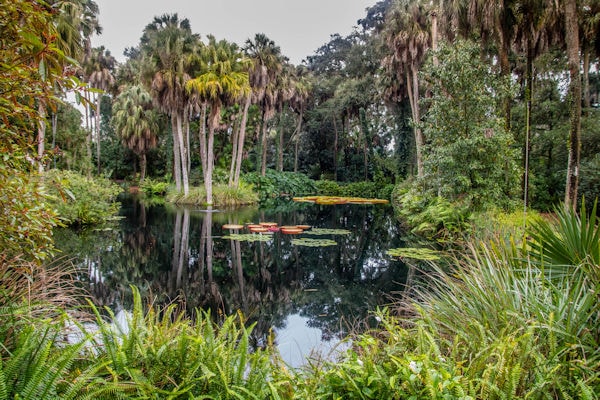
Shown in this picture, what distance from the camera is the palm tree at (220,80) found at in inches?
791

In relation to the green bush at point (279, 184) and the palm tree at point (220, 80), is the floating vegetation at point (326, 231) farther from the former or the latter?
the green bush at point (279, 184)

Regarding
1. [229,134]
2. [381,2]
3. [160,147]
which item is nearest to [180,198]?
[229,134]

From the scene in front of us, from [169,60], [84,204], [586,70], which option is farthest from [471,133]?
[169,60]

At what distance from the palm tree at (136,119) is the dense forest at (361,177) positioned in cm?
16

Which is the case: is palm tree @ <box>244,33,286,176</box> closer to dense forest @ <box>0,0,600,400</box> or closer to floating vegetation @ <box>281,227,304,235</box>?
dense forest @ <box>0,0,600,400</box>

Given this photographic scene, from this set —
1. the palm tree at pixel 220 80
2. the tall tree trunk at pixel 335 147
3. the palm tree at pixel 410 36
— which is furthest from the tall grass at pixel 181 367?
the tall tree trunk at pixel 335 147

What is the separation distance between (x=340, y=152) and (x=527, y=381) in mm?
37201

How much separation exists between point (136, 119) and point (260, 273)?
1071 inches

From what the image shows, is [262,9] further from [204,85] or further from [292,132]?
[204,85]

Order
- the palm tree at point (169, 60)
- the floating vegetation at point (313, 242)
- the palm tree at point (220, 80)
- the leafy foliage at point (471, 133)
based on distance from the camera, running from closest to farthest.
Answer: the leafy foliage at point (471, 133) → the floating vegetation at point (313, 242) → the palm tree at point (220, 80) → the palm tree at point (169, 60)

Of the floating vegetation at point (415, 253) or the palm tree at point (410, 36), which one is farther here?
the palm tree at point (410, 36)

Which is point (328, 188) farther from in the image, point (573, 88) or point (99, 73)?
point (573, 88)

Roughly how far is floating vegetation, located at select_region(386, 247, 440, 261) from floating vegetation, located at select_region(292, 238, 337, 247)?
6.48 feet

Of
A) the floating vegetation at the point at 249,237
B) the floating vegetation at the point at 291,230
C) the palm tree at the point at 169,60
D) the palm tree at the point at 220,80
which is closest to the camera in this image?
the floating vegetation at the point at 249,237
